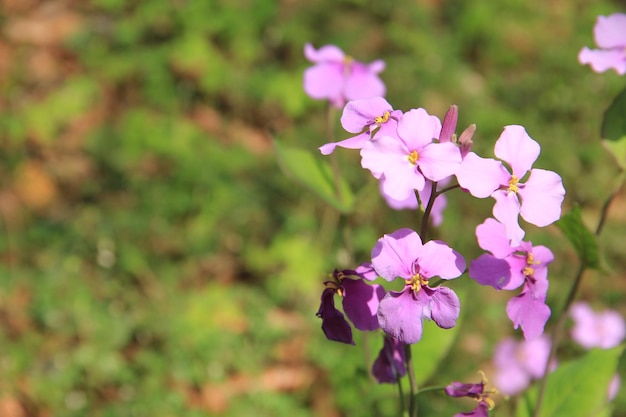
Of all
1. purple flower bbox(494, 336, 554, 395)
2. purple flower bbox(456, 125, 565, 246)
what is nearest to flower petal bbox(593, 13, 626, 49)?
purple flower bbox(456, 125, 565, 246)

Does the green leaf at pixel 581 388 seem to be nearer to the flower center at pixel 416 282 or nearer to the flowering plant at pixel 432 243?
the flowering plant at pixel 432 243

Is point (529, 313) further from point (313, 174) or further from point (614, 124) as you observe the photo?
point (313, 174)

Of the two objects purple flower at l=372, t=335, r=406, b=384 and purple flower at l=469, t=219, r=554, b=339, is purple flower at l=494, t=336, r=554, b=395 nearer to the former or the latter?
purple flower at l=372, t=335, r=406, b=384

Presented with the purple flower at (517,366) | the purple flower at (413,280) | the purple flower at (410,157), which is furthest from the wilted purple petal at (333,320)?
the purple flower at (517,366)

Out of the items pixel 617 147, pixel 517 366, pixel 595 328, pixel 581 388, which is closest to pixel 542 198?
pixel 617 147

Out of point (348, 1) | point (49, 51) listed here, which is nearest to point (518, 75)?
point (348, 1)
